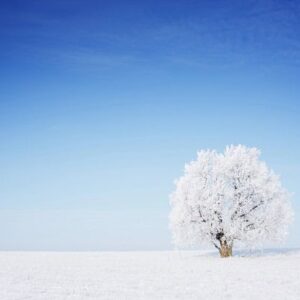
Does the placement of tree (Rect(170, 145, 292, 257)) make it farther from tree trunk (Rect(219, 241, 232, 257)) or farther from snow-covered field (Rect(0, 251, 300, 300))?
snow-covered field (Rect(0, 251, 300, 300))

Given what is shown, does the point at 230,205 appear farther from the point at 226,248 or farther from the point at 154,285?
the point at 154,285

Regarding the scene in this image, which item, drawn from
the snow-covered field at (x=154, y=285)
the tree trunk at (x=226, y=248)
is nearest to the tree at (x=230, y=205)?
the tree trunk at (x=226, y=248)

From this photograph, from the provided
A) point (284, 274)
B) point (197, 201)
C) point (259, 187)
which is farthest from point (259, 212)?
point (284, 274)

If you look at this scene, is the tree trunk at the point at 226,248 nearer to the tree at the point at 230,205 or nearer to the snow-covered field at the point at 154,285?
the tree at the point at 230,205

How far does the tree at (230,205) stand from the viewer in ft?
179

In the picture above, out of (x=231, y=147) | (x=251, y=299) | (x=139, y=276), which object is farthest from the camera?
(x=231, y=147)

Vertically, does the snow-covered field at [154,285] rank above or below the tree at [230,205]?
below

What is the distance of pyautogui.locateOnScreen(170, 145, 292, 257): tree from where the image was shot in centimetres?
5447

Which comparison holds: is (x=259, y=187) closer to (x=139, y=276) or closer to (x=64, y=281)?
(x=139, y=276)

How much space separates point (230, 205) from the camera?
183 feet

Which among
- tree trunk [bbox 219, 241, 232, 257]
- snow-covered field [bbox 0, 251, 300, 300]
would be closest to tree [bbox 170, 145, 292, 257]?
tree trunk [bbox 219, 241, 232, 257]

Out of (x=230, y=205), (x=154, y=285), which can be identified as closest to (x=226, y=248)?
(x=230, y=205)

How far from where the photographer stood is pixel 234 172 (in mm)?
56938

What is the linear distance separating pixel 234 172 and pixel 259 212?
5.34m
